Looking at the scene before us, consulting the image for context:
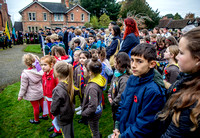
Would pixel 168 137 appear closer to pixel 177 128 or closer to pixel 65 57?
pixel 177 128

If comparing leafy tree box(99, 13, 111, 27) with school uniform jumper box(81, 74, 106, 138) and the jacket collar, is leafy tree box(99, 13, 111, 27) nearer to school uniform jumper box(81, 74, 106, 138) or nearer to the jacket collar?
school uniform jumper box(81, 74, 106, 138)

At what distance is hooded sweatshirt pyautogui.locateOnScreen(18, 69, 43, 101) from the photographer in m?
3.36

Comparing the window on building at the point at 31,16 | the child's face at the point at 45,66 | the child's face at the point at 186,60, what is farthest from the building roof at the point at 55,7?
the child's face at the point at 186,60

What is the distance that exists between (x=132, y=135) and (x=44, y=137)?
9.00 feet

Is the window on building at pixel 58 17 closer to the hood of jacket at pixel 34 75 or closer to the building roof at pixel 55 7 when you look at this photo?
the building roof at pixel 55 7

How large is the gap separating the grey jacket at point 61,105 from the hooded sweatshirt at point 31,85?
1276 millimetres

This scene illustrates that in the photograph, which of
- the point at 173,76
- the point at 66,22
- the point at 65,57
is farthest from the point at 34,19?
the point at 173,76

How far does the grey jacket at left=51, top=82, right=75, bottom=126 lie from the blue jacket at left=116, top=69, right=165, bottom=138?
1.40 meters

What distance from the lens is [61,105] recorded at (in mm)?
2572

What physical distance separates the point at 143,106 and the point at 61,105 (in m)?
1.73

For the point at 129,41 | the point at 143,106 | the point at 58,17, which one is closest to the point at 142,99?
the point at 143,106

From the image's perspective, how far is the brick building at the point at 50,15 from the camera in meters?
34.5

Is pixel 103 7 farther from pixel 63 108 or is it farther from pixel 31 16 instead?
pixel 63 108

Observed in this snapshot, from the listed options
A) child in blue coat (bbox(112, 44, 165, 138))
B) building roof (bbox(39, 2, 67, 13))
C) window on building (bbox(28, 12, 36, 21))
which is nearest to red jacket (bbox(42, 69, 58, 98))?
child in blue coat (bbox(112, 44, 165, 138))
